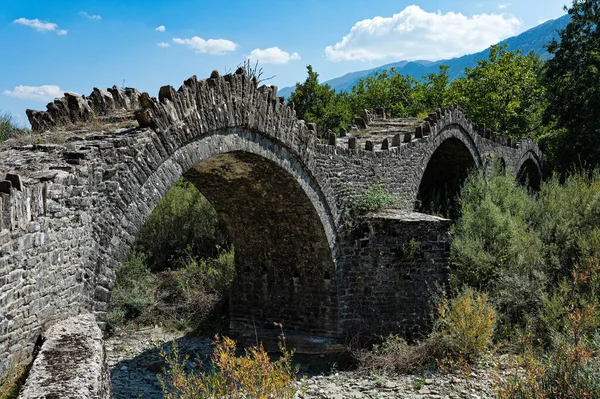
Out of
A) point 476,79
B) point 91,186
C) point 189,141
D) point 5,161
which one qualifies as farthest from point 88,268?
point 476,79

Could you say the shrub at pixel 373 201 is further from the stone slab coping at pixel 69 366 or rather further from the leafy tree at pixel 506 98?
the leafy tree at pixel 506 98

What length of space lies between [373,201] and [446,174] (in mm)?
7237

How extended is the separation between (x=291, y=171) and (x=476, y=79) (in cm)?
2153

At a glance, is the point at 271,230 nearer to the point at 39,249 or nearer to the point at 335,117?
the point at 39,249

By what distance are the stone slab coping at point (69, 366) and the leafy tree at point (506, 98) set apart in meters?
23.8

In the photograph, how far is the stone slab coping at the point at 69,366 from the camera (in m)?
3.34

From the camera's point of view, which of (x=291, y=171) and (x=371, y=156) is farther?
(x=371, y=156)

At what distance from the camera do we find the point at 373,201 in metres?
9.98

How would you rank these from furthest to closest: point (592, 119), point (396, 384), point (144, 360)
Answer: point (592, 119) < point (144, 360) < point (396, 384)

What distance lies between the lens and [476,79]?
27250mm

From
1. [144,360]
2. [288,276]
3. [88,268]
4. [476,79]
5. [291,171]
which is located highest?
[476,79]

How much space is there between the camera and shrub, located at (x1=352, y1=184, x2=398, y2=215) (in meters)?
9.88

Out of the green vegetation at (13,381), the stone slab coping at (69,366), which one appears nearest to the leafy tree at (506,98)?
the stone slab coping at (69,366)

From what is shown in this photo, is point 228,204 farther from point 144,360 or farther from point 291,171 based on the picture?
Result: point 144,360
